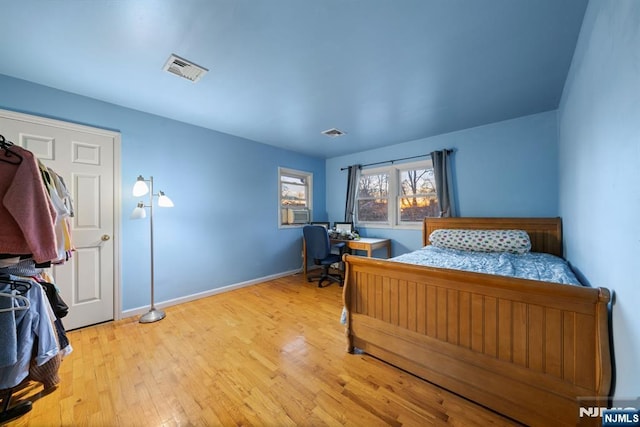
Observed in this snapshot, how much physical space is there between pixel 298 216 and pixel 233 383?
10.0ft

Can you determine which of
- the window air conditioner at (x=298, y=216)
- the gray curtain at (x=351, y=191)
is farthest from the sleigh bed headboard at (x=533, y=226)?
the window air conditioner at (x=298, y=216)

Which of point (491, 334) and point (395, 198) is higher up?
point (395, 198)

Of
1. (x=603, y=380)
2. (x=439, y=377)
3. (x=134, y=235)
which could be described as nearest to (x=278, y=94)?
(x=134, y=235)

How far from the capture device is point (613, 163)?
1.10 m

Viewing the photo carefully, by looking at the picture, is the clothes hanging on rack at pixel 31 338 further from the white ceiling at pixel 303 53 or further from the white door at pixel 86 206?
the white ceiling at pixel 303 53

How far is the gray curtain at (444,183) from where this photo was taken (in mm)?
3352

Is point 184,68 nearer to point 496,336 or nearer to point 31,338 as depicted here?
point 31,338

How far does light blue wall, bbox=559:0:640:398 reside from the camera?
881mm

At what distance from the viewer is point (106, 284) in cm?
246

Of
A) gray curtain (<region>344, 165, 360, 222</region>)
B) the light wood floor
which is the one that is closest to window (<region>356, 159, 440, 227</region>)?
gray curtain (<region>344, 165, 360, 222</region>)

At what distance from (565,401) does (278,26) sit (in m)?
2.56

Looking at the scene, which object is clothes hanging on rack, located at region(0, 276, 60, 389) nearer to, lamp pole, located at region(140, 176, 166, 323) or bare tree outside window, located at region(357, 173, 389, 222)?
lamp pole, located at region(140, 176, 166, 323)

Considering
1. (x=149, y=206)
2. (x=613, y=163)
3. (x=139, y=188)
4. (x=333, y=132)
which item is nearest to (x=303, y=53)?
(x=333, y=132)

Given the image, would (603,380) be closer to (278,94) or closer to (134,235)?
(278,94)
